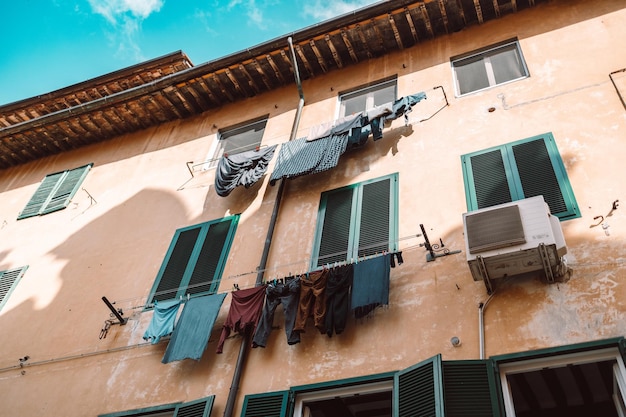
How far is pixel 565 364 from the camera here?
210 inches

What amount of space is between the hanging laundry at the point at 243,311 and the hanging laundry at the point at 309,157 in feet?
Result: 7.54

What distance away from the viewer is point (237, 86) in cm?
1198

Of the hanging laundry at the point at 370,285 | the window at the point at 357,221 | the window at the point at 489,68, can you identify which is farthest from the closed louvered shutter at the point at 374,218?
the window at the point at 489,68

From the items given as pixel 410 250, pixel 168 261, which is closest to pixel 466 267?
pixel 410 250

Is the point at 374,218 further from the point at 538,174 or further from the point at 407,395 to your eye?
the point at 407,395

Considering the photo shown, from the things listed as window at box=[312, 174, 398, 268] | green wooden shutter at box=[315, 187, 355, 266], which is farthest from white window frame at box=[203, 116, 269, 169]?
window at box=[312, 174, 398, 268]

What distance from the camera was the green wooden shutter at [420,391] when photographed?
17.3ft

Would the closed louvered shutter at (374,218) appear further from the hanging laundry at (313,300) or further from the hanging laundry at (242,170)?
the hanging laundry at (242,170)

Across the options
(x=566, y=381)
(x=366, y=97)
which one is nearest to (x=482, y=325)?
(x=566, y=381)

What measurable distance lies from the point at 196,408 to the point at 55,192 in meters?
7.93

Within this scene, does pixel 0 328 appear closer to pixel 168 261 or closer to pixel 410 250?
pixel 168 261

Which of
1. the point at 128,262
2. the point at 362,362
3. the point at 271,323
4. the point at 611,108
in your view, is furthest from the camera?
the point at 128,262

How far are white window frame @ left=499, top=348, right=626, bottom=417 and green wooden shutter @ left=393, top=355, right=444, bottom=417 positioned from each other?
645 mm

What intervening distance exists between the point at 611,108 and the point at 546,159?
A: 1.30 metres
